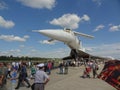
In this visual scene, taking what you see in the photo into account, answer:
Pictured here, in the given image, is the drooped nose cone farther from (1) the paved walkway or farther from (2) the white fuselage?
(1) the paved walkway

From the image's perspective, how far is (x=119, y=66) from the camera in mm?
3850

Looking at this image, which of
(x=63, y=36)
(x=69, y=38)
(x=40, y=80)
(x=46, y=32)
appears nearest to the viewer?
(x=40, y=80)

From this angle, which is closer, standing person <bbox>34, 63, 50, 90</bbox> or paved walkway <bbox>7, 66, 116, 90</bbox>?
standing person <bbox>34, 63, 50, 90</bbox>

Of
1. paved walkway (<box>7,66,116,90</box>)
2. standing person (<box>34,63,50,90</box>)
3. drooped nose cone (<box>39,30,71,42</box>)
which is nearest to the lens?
standing person (<box>34,63,50,90</box>)

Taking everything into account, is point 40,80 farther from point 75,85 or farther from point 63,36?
point 63,36

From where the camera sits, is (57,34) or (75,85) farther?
(57,34)

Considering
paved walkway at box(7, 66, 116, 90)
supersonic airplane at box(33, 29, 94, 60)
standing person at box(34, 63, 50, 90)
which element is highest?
supersonic airplane at box(33, 29, 94, 60)

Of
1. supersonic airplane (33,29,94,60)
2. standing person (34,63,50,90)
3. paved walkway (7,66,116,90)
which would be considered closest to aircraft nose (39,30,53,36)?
supersonic airplane (33,29,94,60)

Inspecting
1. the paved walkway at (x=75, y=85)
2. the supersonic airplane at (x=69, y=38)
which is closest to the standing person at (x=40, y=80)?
the paved walkway at (x=75, y=85)

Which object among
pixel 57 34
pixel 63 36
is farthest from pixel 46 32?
pixel 63 36

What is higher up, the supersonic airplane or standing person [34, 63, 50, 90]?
the supersonic airplane

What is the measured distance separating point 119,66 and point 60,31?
3024 centimetres

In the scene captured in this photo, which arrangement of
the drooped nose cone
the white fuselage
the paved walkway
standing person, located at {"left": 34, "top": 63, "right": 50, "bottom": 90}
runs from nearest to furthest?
standing person, located at {"left": 34, "top": 63, "right": 50, "bottom": 90}, the paved walkway, the drooped nose cone, the white fuselage

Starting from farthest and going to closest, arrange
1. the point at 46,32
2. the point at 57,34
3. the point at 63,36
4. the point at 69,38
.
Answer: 1. the point at 69,38
2. the point at 63,36
3. the point at 57,34
4. the point at 46,32
